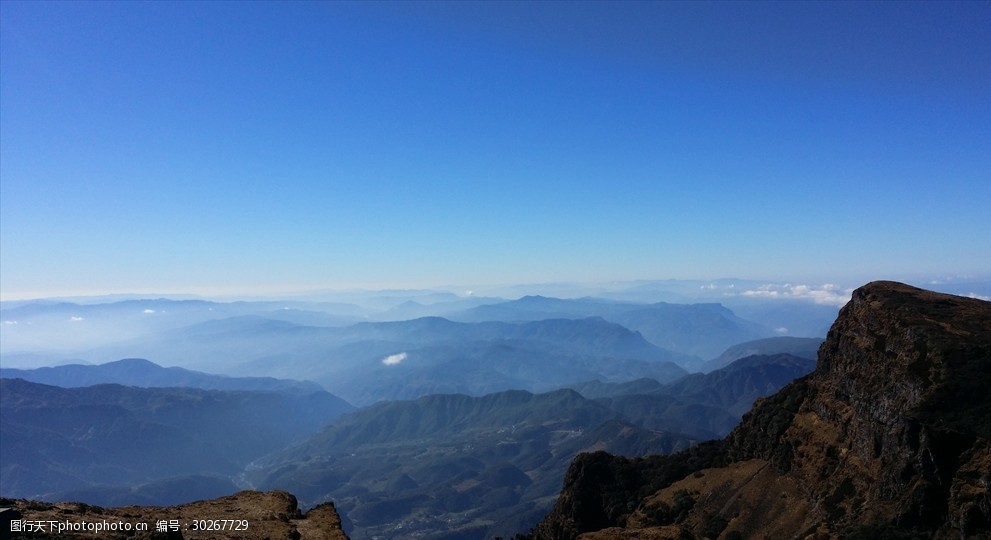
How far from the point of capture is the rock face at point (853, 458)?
52.2m

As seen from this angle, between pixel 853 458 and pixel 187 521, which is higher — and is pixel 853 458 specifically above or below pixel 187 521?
below

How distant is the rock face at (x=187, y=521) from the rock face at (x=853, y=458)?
36.7 meters

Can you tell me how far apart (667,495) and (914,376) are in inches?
1549

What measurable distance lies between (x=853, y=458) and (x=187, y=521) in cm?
7163

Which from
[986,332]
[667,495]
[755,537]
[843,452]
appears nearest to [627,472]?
[667,495]

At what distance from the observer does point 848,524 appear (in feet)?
186

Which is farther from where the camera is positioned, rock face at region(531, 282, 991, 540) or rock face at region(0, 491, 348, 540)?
rock face at region(531, 282, 991, 540)

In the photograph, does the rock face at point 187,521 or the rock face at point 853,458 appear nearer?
the rock face at point 187,521

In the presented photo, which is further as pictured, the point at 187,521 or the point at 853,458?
the point at 853,458

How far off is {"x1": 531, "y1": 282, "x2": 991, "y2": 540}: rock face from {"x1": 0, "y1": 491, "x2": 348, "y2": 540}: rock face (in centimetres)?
3665

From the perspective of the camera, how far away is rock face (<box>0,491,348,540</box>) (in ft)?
87.9

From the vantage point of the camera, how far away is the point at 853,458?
64562 millimetres

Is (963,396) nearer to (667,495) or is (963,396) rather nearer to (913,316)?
(913,316)

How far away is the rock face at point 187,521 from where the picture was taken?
87.9 ft
